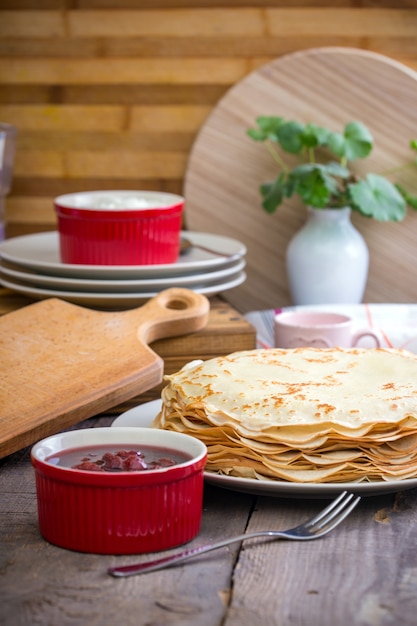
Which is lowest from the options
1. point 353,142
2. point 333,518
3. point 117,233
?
point 333,518

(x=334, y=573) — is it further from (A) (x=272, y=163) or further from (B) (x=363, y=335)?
(A) (x=272, y=163)

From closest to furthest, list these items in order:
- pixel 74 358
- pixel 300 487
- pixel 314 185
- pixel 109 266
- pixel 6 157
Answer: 1. pixel 300 487
2. pixel 74 358
3. pixel 109 266
4. pixel 314 185
5. pixel 6 157

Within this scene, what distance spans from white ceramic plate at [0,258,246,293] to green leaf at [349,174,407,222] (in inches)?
11.5

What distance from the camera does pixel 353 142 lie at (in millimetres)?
1620

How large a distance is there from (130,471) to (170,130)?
1116 millimetres

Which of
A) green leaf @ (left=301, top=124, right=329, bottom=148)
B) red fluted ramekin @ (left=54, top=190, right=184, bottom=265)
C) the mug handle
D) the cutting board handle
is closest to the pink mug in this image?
the mug handle

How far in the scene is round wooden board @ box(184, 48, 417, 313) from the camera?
67.0 inches

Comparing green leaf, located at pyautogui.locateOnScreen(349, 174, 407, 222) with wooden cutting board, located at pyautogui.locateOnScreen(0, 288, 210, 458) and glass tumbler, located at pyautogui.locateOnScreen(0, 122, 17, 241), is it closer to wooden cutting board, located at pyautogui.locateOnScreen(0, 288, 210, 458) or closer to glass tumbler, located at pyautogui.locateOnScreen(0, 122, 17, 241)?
wooden cutting board, located at pyautogui.locateOnScreen(0, 288, 210, 458)

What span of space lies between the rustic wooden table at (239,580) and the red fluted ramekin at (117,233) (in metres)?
0.54

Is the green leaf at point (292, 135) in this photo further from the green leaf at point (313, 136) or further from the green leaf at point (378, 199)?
the green leaf at point (378, 199)

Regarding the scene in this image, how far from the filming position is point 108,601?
2.32 feet

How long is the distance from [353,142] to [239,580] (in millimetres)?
1042

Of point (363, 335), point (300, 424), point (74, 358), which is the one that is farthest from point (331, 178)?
point (300, 424)

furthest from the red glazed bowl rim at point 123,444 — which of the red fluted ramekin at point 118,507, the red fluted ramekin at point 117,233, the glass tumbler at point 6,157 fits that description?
the glass tumbler at point 6,157
